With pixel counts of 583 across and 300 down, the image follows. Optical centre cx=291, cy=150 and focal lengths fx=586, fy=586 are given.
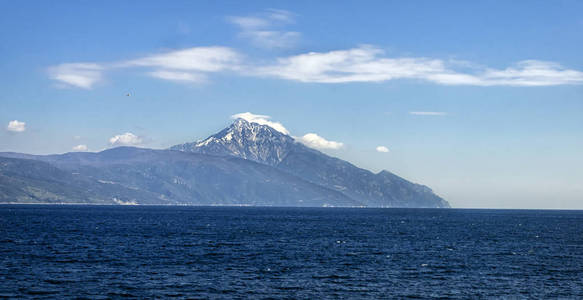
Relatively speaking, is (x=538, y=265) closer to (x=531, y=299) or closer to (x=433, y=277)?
(x=433, y=277)

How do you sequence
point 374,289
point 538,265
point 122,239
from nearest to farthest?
point 374,289
point 538,265
point 122,239

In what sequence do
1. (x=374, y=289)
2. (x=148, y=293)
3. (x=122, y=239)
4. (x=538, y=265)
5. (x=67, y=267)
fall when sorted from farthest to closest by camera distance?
(x=122, y=239) → (x=538, y=265) → (x=67, y=267) → (x=374, y=289) → (x=148, y=293)

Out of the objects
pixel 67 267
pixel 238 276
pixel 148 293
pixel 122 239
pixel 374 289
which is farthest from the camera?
pixel 122 239

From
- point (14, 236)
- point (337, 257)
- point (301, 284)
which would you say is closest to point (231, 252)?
point (337, 257)

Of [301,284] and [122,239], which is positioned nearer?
[301,284]

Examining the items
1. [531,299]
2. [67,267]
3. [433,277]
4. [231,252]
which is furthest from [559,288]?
[67,267]

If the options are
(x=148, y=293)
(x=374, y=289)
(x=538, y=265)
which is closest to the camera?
(x=148, y=293)

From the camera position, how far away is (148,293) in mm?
72000

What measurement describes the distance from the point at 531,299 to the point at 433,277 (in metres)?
18.1

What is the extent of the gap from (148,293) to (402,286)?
34.0 metres

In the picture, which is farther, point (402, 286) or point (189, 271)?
point (189, 271)

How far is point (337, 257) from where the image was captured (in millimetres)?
112688

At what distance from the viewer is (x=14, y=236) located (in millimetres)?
152000

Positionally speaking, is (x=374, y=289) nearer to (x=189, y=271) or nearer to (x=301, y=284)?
(x=301, y=284)
